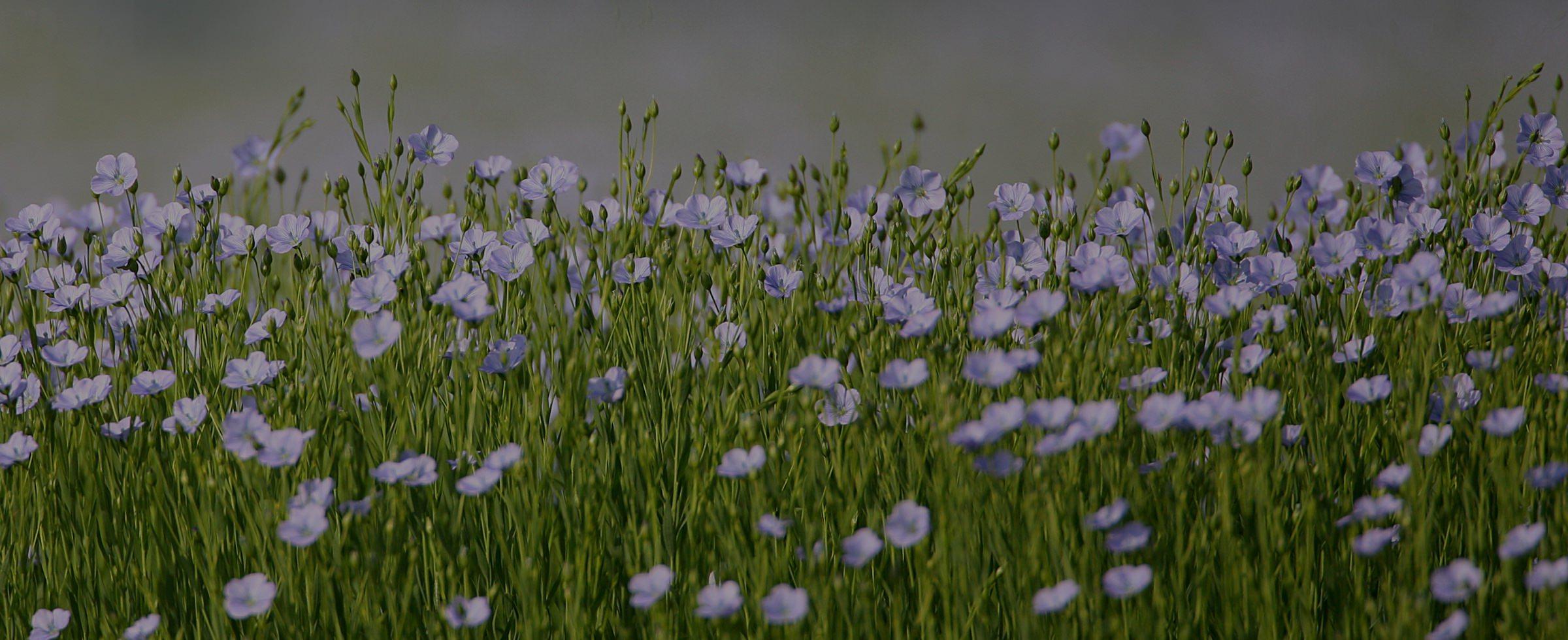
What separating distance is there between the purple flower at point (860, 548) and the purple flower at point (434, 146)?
1348mm

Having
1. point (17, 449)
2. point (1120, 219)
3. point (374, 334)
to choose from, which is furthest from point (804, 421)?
point (17, 449)

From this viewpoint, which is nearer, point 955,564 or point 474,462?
point 955,564

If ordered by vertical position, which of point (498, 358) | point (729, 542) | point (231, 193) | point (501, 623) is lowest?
point (501, 623)

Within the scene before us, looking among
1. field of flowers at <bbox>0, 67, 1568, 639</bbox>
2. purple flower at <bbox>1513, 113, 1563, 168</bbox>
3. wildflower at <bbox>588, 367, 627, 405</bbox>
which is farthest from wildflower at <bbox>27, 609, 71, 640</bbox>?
purple flower at <bbox>1513, 113, 1563, 168</bbox>

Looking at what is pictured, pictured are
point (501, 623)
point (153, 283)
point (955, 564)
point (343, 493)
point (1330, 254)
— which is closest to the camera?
point (955, 564)

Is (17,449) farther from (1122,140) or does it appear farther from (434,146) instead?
(1122,140)

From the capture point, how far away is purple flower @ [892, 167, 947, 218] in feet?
7.70

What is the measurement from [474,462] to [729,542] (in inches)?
19.7

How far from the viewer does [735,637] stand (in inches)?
58.7

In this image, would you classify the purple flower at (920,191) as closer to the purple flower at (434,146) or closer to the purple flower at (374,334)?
the purple flower at (434,146)

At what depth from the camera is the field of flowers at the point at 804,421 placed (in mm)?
1485

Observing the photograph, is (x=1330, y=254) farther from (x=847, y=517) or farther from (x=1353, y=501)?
(x=847, y=517)

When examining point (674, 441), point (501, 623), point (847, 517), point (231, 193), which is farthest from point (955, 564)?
point (231, 193)

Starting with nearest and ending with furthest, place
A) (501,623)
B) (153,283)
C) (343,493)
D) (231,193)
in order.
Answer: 1. (501,623)
2. (343,493)
3. (153,283)
4. (231,193)
